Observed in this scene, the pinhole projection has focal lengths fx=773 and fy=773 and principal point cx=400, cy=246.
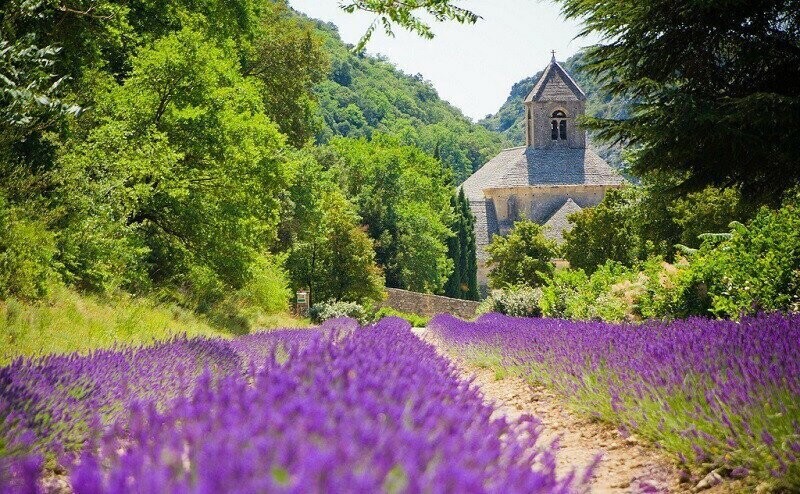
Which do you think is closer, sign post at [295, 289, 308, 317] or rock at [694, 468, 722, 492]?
rock at [694, 468, 722, 492]

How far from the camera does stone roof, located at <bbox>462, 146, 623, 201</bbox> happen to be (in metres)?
73.6

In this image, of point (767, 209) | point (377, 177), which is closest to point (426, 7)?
point (767, 209)

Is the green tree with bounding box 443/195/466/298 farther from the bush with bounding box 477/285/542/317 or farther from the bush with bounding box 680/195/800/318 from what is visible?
the bush with bounding box 680/195/800/318

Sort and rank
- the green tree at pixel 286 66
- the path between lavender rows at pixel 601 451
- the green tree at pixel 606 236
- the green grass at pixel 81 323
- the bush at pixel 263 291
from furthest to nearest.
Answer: the green tree at pixel 286 66 → the green tree at pixel 606 236 → the bush at pixel 263 291 → the green grass at pixel 81 323 → the path between lavender rows at pixel 601 451

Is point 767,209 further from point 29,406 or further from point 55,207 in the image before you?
point 55,207

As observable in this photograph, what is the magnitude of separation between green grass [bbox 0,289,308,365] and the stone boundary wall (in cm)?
2936

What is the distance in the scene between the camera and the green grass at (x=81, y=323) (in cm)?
813

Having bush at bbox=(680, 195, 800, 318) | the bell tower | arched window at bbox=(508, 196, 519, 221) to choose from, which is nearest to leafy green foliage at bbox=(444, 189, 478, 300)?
arched window at bbox=(508, 196, 519, 221)

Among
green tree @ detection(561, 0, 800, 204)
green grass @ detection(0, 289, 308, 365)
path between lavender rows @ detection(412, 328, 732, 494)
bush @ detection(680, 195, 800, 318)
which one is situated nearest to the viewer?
path between lavender rows @ detection(412, 328, 732, 494)

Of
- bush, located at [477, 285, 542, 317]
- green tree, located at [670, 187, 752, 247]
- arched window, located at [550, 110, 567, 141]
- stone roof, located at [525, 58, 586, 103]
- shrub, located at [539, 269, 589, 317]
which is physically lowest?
bush, located at [477, 285, 542, 317]

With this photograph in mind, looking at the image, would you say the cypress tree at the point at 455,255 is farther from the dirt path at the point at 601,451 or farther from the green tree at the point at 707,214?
the dirt path at the point at 601,451


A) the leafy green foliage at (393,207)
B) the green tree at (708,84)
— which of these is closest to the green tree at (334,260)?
the leafy green foliage at (393,207)

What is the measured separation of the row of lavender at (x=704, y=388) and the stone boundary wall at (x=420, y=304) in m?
38.4

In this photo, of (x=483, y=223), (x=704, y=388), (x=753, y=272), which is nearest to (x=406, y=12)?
(x=704, y=388)
